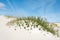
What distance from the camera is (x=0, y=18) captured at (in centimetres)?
611

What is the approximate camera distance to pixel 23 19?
18.7ft

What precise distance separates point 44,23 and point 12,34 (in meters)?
1.68

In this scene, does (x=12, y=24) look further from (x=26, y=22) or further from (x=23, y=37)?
(x=23, y=37)

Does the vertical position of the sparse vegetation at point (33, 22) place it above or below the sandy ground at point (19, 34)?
above

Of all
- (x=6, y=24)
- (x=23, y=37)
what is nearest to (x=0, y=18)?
(x=6, y=24)

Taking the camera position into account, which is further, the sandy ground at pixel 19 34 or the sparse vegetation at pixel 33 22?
the sparse vegetation at pixel 33 22

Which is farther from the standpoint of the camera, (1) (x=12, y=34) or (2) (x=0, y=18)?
(2) (x=0, y=18)

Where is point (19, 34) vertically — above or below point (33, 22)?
below

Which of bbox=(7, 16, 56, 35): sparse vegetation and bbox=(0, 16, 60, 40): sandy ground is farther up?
bbox=(7, 16, 56, 35): sparse vegetation

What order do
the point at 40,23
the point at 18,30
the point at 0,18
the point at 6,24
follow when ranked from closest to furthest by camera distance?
the point at 18,30 < the point at 6,24 < the point at 40,23 < the point at 0,18

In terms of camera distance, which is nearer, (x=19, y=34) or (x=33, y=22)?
(x=19, y=34)

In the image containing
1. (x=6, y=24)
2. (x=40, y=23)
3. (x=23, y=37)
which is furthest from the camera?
(x=40, y=23)

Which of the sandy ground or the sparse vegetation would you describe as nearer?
the sandy ground

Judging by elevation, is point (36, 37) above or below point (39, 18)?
below
